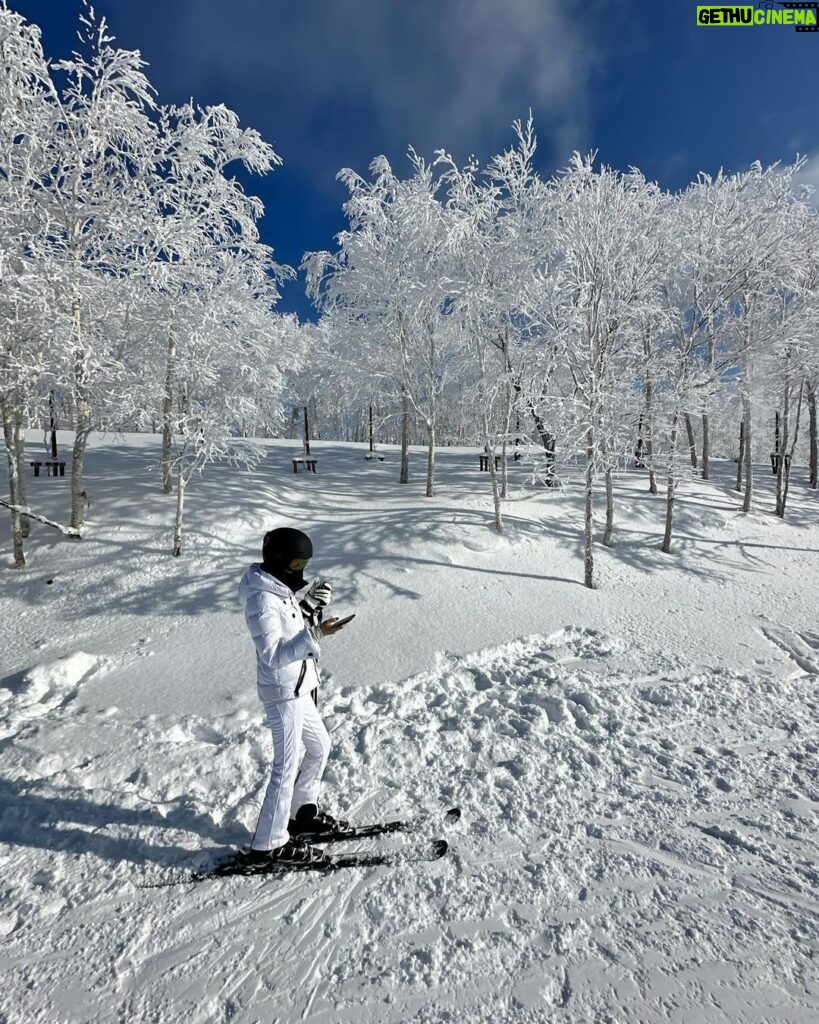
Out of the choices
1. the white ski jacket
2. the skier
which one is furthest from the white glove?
the white ski jacket

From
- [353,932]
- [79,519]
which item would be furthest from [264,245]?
[353,932]

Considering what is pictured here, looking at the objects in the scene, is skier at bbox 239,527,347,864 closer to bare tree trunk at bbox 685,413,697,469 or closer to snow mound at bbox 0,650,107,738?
snow mound at bbox 0,650,107,738

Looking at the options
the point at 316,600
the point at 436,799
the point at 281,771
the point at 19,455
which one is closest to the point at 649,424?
the point at 436,799

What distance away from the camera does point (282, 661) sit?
10.0ft

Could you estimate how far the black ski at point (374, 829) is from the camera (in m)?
3.48

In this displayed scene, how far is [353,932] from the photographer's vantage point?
281 centimetres

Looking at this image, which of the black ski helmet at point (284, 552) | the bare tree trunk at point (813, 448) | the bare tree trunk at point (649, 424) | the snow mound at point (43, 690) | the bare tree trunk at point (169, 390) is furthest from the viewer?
the bare tree trunk at point (813, 448)

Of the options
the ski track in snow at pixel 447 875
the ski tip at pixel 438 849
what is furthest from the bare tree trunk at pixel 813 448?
the ski tip at pixel 438 849

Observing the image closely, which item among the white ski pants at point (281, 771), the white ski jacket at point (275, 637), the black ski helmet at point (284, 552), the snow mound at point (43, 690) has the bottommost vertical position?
the snow mound at point (43, 690)

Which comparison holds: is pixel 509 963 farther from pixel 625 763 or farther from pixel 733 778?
pixel 733 778

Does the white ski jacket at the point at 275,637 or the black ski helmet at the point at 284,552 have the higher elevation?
the black ski helmet at the point at 284,552

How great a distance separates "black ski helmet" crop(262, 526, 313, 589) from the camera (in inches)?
125

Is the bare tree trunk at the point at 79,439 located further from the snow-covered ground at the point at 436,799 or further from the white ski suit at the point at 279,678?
the white ski suit at the point at 279,678

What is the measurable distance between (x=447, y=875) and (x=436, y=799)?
79 centimetres
